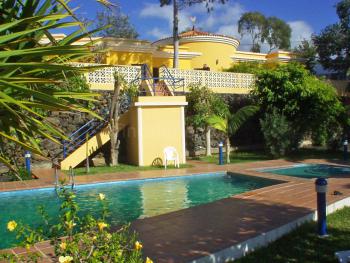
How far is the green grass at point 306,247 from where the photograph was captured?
5346 mm

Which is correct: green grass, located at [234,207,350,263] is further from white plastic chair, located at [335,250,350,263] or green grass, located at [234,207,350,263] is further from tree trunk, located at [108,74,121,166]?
tree trunk, located at [108,74,121,166]

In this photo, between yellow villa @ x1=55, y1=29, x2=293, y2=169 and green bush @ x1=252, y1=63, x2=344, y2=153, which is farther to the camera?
green bush @ x1=252, y1=63, x2=344, y2=153

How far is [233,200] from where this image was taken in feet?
29.0

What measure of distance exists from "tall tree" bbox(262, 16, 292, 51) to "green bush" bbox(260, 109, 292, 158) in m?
37.3

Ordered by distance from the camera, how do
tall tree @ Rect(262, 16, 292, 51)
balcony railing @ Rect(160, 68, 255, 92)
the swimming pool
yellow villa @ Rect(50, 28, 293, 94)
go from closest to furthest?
the swimming pool
yellow villa @ Rect(50, 28, 293, 94)
balcony railing @ Rect(160, 68, 255, 92)
tall tree @ Rect(262, 16, 292, 51)

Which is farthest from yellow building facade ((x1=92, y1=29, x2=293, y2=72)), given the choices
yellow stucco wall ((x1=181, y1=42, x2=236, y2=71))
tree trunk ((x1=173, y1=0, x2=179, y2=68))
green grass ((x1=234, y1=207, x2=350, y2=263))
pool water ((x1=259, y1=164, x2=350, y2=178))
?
green grass ((x1=234, y1=207, x2=350, y2=263))

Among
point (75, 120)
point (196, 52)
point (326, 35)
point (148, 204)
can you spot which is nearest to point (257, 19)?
point (326, 35)

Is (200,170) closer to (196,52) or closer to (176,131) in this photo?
(176,131)

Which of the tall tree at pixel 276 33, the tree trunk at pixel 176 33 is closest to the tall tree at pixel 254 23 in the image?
the tall tree at pixel 276 33

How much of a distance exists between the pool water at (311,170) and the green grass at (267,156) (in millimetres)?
1620

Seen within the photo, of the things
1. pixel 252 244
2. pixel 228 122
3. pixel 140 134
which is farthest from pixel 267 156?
pixel 252 244

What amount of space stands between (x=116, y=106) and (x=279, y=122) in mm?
6928

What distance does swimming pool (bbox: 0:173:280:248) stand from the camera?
915 centimetres

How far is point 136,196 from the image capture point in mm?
11188
